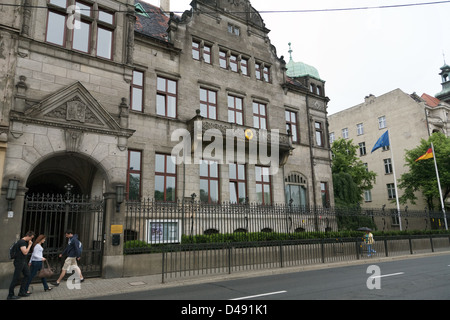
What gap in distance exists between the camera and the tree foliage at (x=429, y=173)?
115 feet

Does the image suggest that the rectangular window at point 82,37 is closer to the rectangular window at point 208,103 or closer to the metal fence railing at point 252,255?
the rectangular window at point 208,103

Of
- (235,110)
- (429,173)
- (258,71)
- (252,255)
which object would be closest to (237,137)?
(235,110)

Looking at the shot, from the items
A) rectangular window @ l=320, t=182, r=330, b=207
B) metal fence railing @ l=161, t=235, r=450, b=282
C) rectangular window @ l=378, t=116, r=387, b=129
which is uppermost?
rectangular window @ l=378, t=116, r=387, b=129

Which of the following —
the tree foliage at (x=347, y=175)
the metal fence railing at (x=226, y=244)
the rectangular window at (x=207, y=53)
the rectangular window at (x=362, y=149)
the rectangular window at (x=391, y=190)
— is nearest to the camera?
the metal fence railing at (x=226, y=244)

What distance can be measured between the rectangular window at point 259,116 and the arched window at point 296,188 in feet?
15.5

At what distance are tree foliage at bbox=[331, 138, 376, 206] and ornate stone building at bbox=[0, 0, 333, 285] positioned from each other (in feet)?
15.2

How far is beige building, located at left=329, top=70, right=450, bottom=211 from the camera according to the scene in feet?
137

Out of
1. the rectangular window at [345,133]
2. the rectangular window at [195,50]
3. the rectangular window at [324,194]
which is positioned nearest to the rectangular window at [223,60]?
the rectangular window at [195,50]

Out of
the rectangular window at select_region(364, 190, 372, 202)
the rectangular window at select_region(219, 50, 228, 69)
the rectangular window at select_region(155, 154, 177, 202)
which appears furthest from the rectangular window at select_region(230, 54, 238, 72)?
the rectangular window at select_region(364, 190, 372, 202)

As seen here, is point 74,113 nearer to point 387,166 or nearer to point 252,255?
point 252,255

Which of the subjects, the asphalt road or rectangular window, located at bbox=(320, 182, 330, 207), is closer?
the asphalt road

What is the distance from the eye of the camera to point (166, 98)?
20547 mm

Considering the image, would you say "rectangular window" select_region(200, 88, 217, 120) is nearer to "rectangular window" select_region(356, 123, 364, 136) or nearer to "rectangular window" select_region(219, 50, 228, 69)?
"rectangular window" select_region(219, 50, 228, 69)

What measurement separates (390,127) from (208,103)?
1348 inches
